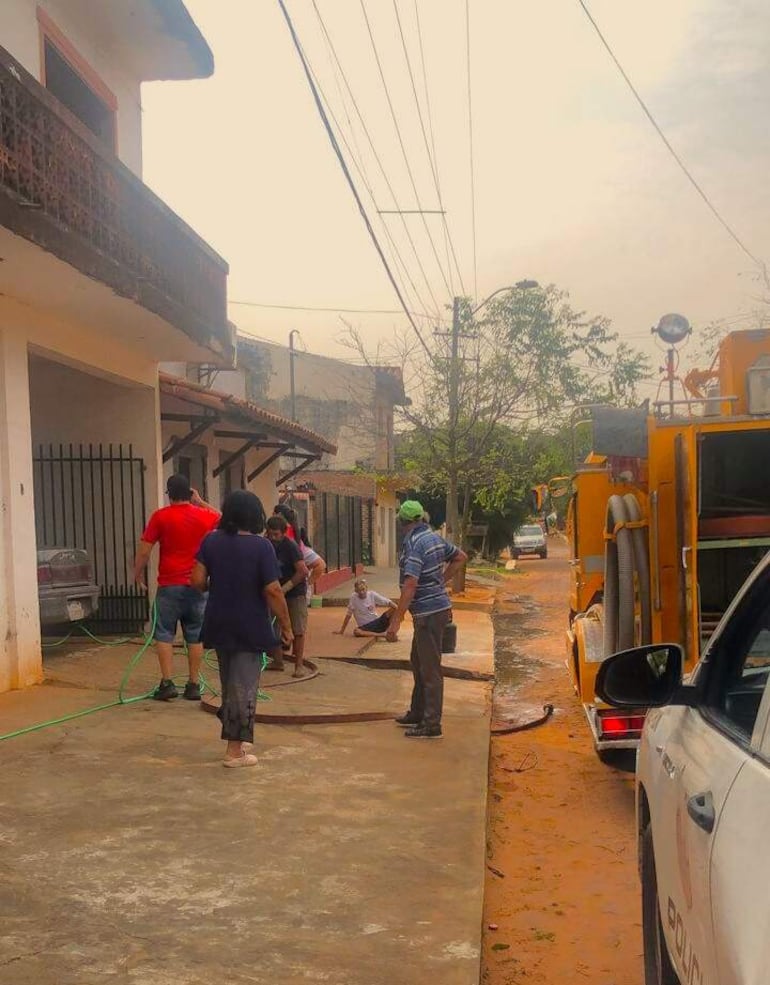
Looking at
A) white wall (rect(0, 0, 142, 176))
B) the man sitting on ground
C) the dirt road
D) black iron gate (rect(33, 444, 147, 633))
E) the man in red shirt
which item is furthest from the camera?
the man sitting on ground

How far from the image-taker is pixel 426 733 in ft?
23.4

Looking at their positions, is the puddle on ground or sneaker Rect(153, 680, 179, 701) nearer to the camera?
sneaker Rect(153, 680, 179, 701)

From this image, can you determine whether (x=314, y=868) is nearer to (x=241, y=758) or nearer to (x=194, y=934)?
(x=194, y=934)

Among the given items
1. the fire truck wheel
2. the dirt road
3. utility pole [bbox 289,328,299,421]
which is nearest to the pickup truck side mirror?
the fire truck wheel

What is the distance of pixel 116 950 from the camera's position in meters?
3.48

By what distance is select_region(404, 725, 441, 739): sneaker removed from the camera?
713 cm

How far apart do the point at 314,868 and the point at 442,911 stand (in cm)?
64

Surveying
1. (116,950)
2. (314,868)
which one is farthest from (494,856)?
(116,950)

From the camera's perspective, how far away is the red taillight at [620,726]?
592cm

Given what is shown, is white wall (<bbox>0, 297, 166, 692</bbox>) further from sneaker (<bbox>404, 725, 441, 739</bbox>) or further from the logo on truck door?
the logo on truck door

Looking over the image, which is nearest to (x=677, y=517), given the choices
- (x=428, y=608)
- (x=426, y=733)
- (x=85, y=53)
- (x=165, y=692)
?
(x=428, y=608)

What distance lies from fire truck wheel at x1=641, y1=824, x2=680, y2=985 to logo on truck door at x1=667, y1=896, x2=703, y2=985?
312mm

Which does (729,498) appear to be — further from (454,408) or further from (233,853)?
(454,408)

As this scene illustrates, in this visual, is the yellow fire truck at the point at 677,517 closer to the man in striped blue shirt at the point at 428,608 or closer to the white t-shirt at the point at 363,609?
the man in striped blue shirt at the point at 428,608
